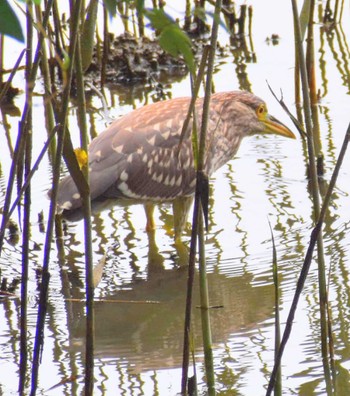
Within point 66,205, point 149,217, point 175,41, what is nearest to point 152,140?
point 149,217

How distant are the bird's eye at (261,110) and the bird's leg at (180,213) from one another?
3.22 ft

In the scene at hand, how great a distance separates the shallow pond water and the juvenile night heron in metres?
0.25

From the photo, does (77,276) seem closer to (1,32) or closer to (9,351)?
(9,351)

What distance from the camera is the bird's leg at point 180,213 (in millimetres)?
5834

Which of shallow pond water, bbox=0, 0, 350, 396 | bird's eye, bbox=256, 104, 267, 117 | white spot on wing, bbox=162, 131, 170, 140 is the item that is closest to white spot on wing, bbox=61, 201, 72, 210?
shallow pond water, bbox=0, 0, 350, 396

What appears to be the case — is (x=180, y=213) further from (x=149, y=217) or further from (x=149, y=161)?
(x=149, y=161)

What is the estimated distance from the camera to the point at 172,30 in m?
1.71

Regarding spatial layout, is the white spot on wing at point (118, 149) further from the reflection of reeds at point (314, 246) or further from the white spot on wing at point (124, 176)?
the reflection of reeds at point (314, 246)

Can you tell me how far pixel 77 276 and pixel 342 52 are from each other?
16.5 feet

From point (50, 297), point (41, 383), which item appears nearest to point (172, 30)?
point (41, 383)

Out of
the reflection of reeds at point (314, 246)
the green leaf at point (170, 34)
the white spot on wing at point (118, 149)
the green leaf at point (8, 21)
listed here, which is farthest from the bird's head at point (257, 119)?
the green leaf at point (8, 21)

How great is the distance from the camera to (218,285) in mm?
5082

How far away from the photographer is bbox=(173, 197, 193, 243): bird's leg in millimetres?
5834

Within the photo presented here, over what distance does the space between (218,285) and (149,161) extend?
108 centimetres
